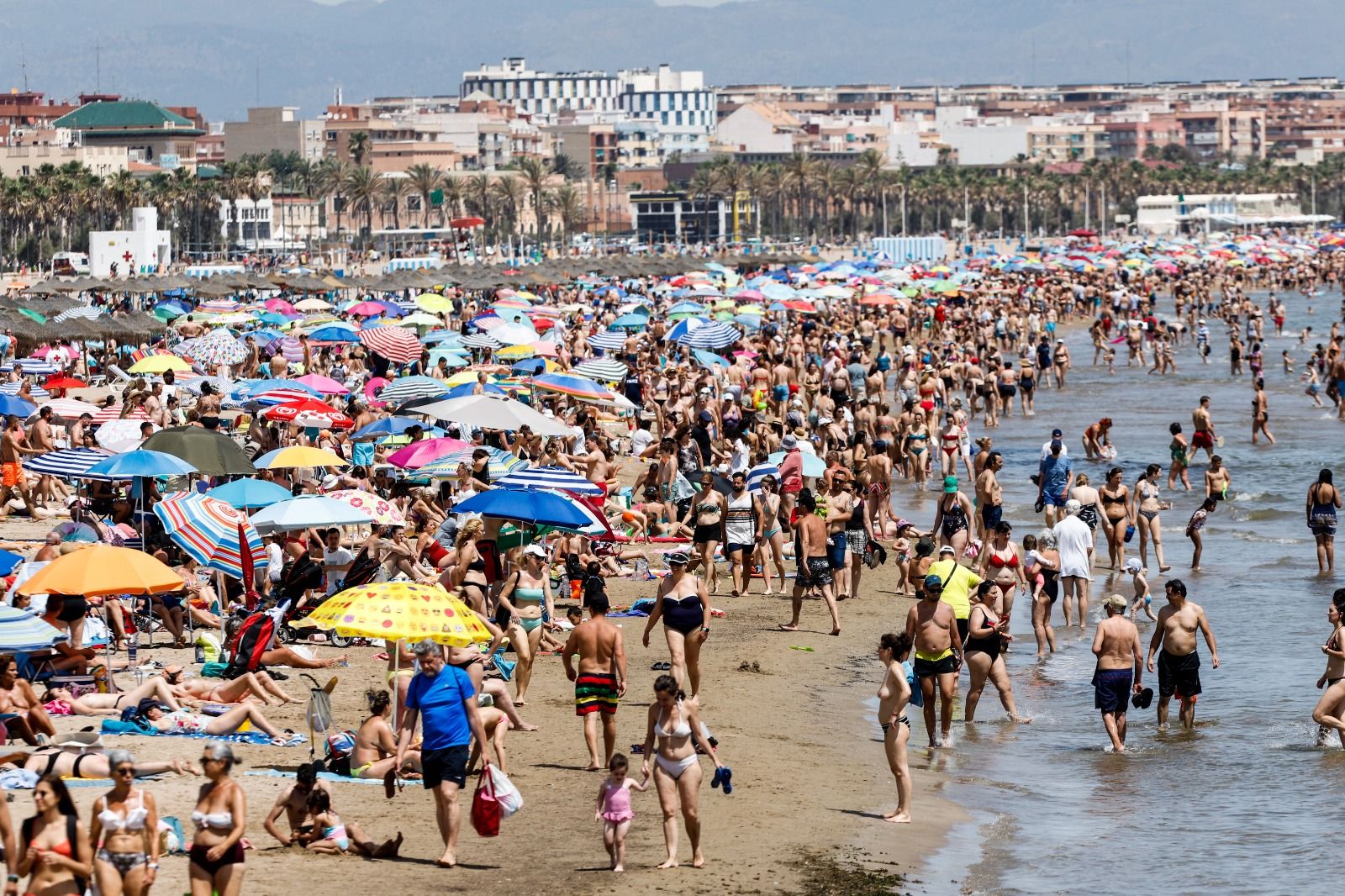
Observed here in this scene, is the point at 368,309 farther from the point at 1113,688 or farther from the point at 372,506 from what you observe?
the point at 1113,688

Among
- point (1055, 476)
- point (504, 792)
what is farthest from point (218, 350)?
point (504, 792)

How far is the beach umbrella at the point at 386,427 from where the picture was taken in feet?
62.7

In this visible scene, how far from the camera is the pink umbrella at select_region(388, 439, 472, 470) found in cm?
1669

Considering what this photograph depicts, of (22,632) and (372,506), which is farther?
(372,506)

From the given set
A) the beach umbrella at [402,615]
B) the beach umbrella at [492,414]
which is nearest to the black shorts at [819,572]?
the beach umbrella at [492,414]

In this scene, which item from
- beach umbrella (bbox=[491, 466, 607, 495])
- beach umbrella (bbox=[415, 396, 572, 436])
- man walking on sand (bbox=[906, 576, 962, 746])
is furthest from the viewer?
beach umbrella (bbox=[415, 396, 572, 436])

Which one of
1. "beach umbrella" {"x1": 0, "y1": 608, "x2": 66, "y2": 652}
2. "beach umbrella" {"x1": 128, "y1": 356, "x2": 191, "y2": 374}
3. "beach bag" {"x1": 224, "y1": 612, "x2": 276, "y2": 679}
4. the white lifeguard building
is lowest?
"beach bag" {"x1": 224, "y1": 612, "x2": 276, "y2": 679}

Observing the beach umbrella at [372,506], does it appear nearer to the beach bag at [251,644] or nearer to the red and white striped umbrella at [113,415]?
the beach bag at [251,644]

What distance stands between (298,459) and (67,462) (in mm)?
1866

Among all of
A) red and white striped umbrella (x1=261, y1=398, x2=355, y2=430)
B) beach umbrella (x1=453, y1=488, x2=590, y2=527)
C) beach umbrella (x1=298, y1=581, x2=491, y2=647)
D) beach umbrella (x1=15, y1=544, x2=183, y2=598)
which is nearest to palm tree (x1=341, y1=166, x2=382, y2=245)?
red and white striped umbrella (x1=261, y1=398, x2=355, y2=430)

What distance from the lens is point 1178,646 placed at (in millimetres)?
11766

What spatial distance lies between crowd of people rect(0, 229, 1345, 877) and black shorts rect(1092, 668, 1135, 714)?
2cm

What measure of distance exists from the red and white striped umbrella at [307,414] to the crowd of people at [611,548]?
7 centimetres

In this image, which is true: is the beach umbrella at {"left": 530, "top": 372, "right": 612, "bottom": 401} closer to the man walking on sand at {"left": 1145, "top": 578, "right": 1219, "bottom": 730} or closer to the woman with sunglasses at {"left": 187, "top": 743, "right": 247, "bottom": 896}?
the man walking on sand at {"left": 1145, "top": 578, "right": 1219, "bottom": 730}
